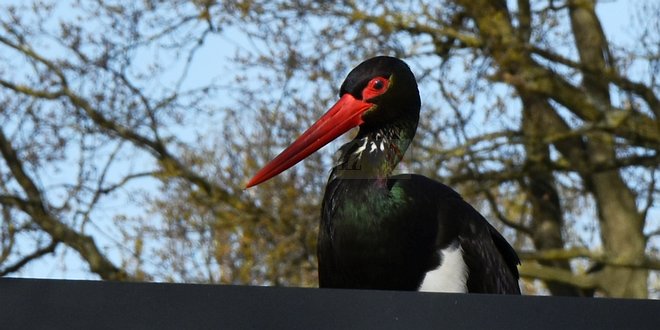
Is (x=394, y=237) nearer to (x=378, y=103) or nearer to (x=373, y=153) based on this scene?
(x=373, y=153)

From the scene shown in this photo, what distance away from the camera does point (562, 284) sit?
10.2 m

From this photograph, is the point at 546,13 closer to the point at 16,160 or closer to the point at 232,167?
the point at 232,167

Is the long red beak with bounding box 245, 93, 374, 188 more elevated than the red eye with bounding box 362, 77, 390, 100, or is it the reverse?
the red eye with bounding box 362, 77, 390, 100

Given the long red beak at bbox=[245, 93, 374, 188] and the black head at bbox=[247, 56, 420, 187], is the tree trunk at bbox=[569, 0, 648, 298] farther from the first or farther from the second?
the long red beak at bbox=[245, 93, 374, 188]

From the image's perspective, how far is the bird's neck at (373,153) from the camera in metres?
3.69

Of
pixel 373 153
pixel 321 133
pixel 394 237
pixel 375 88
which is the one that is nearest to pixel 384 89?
pixel 375 88

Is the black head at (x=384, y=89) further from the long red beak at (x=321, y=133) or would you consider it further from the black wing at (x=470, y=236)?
the black wing at (x=470, y=236)

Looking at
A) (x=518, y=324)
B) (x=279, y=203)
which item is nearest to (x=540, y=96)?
(x=279, y=203)

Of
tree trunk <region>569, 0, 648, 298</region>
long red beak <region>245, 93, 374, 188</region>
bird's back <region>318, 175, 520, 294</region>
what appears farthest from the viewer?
tree trunk <region>569, 0, 648, 298</region>

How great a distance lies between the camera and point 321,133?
140 inches

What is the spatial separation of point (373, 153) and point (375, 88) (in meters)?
0.22

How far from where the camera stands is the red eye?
12.3ft

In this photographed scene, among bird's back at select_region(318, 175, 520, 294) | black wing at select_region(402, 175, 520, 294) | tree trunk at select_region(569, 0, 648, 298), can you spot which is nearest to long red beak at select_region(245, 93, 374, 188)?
bird's back at select_region(318, 175, 520, 294)

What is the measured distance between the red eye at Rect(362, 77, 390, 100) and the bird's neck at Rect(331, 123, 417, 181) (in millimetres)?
121
